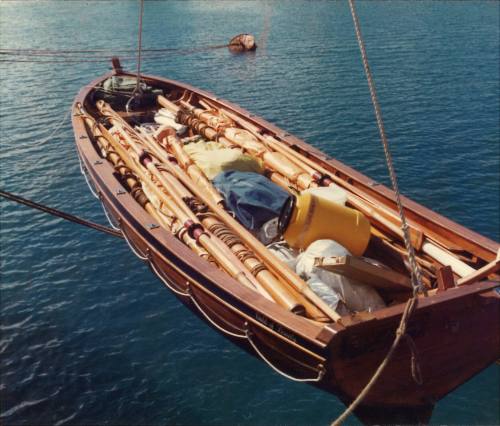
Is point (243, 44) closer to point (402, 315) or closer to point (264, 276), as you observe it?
point (264, 276)

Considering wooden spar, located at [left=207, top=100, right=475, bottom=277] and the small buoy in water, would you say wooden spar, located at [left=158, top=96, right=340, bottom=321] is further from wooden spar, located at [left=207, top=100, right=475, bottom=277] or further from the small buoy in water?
the small buoy in water

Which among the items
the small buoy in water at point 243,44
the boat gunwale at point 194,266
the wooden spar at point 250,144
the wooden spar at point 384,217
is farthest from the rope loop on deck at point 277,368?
the small buoy in water at point 243,44

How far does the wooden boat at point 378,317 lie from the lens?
7.62 metres

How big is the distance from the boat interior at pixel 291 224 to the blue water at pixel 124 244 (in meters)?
3.95

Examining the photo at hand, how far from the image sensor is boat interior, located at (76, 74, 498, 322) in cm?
870

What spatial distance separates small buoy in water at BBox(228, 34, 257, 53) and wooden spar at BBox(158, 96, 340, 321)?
38.7m

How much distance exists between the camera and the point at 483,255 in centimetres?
962

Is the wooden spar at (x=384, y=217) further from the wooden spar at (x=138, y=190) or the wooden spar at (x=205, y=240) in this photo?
the wooden spar at (x=138, y=190)

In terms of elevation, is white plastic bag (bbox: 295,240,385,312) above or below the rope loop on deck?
above

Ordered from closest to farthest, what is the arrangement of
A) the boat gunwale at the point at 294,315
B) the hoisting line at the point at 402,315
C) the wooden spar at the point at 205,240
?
the hoisting line at the point at 402,315 → the boat gunwale at the point at 294,315 → the wooden spar at the point at 205,240

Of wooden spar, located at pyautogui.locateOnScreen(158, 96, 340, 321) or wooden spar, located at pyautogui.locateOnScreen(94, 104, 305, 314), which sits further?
wooden spar, located at pyautogui.locateOnScreen(94, 104, 305, 314)

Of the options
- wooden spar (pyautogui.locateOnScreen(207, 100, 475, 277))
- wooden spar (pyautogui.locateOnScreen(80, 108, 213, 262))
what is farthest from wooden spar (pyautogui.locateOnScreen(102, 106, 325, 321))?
wooden spar (pyautogui.locateOnScreen(207, 100, 475, 277))

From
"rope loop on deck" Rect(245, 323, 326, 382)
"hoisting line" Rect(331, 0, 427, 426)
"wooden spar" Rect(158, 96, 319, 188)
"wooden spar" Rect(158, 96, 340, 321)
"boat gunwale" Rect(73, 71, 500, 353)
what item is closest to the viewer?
"hoisting line" Rect(331, 0, 427, 426)

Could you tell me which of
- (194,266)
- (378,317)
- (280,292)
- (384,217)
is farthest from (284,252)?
(378,317)
